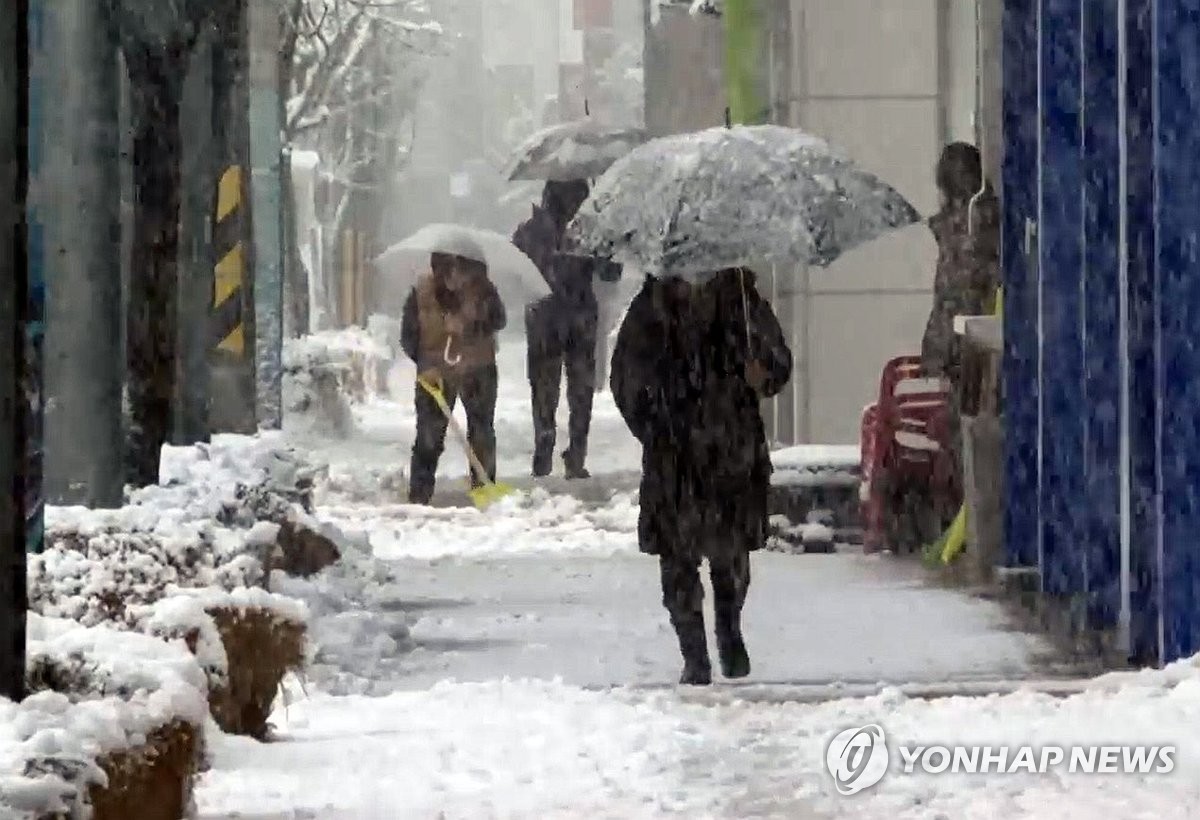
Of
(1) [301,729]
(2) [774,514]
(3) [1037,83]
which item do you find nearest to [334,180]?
(2) [774,514]

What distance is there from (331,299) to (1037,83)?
130ft

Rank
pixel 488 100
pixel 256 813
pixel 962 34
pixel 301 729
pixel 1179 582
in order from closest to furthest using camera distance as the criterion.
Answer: pixel 256 813 < pixel 301 729 < pixel 1179 582 < pixel 962 34 < pixel 488 100

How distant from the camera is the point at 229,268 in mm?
13625

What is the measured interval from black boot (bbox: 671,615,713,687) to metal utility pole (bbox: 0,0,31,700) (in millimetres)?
4136

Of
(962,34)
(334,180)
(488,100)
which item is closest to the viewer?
(962,34)

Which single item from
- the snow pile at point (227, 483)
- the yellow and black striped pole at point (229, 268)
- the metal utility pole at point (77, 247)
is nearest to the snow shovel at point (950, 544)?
the snow pile at point (227, 483)

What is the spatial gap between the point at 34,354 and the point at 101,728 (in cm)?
172

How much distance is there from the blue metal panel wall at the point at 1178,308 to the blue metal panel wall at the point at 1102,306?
1018mm

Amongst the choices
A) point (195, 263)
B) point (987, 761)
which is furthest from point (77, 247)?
point (195, 263)

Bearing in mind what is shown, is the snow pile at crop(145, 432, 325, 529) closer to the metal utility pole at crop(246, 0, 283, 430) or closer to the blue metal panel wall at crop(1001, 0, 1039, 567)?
the metal utility pole at crop(246, 0, 283, 430)

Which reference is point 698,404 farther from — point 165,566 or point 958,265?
point 958,265

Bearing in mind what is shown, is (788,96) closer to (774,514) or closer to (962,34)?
(962,34)

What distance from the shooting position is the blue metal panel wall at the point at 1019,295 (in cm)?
1195

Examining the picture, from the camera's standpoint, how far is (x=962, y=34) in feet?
57.0
